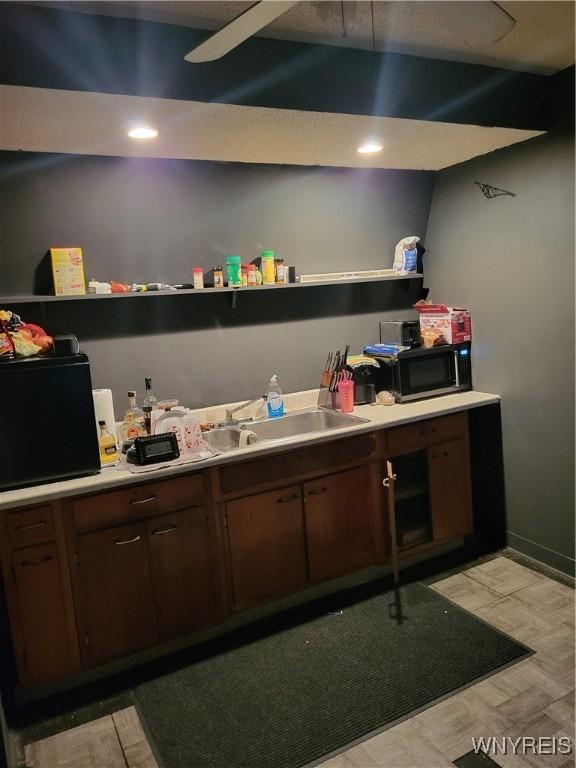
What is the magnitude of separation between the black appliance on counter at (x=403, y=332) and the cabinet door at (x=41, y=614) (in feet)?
7.13

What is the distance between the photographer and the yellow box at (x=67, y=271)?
2.46 metres

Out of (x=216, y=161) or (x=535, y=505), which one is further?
(x=535, y=505)

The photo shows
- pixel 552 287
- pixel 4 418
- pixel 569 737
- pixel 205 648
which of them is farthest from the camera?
pixel 552 287

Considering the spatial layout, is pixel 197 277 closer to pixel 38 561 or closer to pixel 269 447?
pixel 269 447

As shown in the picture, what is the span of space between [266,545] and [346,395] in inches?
37.1

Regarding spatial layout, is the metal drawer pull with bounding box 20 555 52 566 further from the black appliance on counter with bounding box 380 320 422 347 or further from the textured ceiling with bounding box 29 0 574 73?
the black appliance on counter with bounding box 380 320 422 347

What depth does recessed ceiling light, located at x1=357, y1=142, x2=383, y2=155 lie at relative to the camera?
2668 mm

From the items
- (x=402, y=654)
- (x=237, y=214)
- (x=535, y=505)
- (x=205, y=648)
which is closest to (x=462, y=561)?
(x=535, y=505)

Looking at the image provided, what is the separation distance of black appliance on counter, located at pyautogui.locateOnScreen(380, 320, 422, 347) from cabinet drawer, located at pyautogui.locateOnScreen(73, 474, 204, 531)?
5.10 ft

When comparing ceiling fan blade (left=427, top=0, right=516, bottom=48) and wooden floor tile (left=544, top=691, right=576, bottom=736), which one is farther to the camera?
wooden floor tile (left=544, top=691, right=576, bottom=736)

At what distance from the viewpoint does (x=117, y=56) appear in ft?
5.88

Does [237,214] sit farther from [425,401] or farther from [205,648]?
[205,648]

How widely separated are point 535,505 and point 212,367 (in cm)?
189

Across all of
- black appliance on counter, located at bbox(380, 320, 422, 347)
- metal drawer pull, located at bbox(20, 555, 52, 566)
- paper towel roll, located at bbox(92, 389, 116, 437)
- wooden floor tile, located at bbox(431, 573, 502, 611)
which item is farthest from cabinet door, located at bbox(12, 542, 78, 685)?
black appliance on counter, located at bbox(380, 320, 422, 347)
